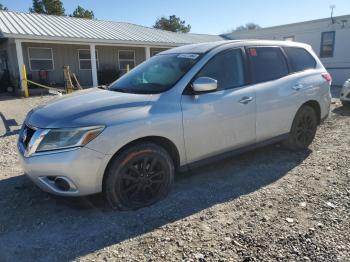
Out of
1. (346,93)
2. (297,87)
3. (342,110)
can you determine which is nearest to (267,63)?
(297,87)

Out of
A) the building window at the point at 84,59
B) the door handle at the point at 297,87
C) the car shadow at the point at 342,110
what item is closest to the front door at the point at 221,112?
the door handle at the point at 297,87

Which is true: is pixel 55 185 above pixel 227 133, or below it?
below

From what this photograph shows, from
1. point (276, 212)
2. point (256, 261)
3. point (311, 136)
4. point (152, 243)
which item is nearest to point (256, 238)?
point (256, 261)

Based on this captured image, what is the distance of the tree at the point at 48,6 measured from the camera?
39031 millimetres

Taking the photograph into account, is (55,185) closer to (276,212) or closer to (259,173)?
(276,212)

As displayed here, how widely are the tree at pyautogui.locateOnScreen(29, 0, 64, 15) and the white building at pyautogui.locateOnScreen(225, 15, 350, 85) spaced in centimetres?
2922

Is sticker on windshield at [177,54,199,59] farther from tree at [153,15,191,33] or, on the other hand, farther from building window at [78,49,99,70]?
tree at [153,15,191,33]

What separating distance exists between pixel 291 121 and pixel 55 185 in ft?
11.6

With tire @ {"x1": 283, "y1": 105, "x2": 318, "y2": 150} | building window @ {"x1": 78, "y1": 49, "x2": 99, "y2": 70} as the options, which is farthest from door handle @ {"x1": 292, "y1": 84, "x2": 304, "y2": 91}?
building window @ {"x1": 78, "y1": 49, "x2": 99, "y2": 70}

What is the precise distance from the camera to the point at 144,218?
337 cm

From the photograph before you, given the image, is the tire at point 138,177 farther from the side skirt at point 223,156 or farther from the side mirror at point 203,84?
the side mirror at point 203,84

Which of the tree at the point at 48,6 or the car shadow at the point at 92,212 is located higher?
the tree at the point at 48,6

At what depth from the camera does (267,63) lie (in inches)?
186

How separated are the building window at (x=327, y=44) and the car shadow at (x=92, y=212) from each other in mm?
16699
